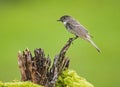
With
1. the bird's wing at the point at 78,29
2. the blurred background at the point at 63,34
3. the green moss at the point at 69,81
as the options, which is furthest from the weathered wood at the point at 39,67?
the blurred background at the point at 63,34

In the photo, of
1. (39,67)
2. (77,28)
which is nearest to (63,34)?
(77,28)

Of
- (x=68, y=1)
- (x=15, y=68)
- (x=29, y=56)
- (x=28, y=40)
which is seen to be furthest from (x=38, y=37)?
(x=29, y=56)

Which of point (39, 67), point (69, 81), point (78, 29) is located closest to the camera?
point (39, 67)

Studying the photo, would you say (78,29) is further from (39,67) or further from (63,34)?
(63,34)

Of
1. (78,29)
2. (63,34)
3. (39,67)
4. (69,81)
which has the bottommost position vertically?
(69,81)

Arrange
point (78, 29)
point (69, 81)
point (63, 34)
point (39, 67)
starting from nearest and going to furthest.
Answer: point (39, 67), point (69, 81), point (78, 29), point (63, 34)

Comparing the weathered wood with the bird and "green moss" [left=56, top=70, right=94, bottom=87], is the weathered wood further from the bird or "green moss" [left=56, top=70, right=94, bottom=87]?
the bird

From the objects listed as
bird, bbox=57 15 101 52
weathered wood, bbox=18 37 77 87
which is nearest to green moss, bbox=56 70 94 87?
weathered wood, bbox=18 37 77 87
